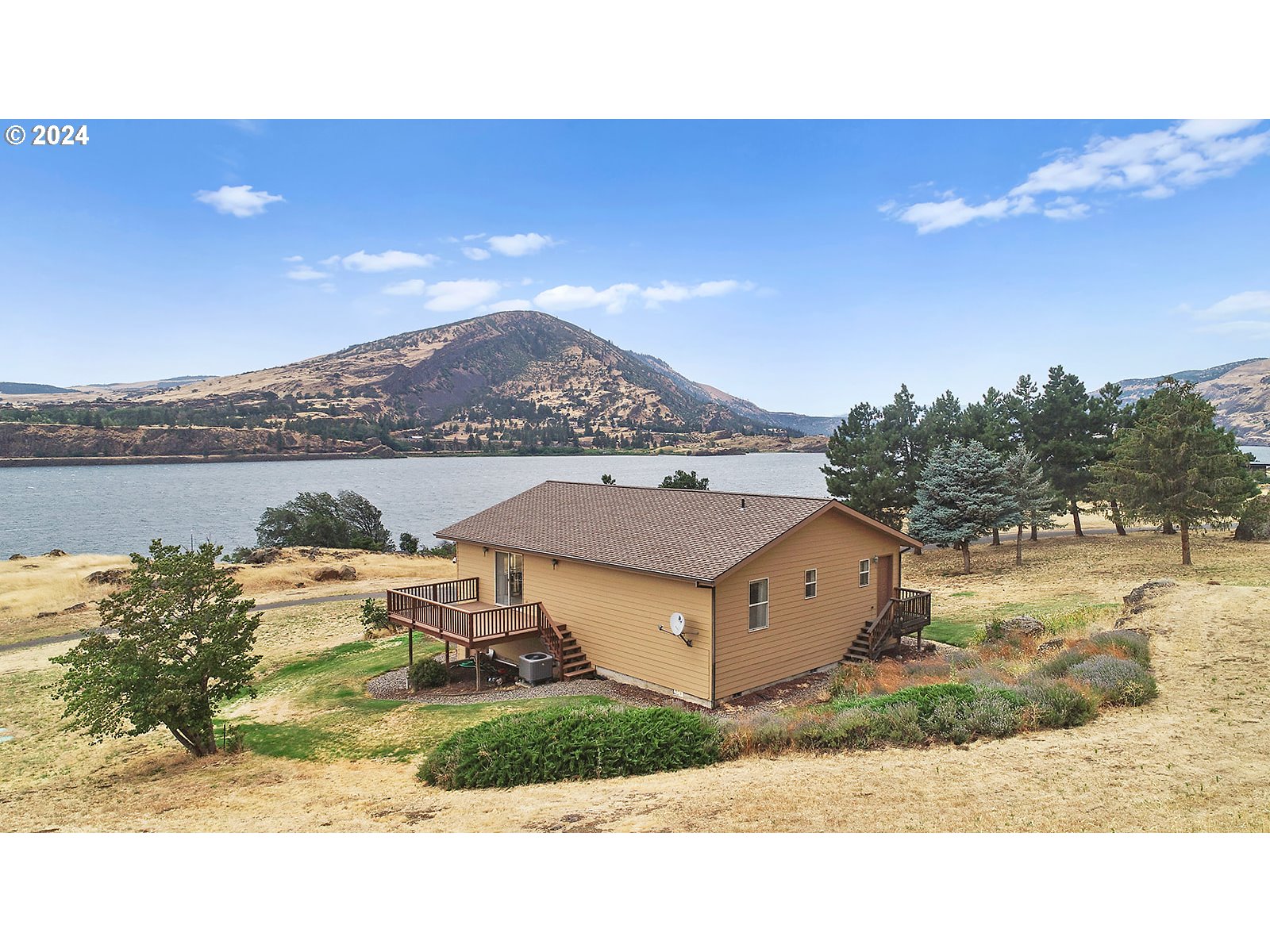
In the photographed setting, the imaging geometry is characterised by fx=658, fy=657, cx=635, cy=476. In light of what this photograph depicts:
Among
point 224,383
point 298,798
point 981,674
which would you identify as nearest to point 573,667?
point 298,798

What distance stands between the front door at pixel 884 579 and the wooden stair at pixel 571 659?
7.00 m

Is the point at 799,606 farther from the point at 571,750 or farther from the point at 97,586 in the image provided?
the point at 97,586

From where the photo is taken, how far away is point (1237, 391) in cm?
2400

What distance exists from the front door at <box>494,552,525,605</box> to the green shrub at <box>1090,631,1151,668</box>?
444 inches

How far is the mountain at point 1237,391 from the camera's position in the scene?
1858 cm

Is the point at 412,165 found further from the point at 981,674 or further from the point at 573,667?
the point at 981,674

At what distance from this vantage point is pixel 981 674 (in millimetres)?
9828

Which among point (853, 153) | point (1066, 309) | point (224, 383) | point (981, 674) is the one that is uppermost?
point (224, 383)

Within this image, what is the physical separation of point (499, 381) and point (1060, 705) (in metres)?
109

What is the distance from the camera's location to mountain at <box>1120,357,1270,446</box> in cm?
1858

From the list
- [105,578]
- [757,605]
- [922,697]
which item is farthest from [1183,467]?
[105,578]

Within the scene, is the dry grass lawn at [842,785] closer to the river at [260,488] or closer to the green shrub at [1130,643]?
the green shrub at [1130,643]

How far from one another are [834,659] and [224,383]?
14622 cm

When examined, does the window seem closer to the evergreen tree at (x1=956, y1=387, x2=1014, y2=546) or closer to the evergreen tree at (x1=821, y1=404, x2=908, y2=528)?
the evergreen tree at (x1=821, y1=404, x2=908, y2=528)
